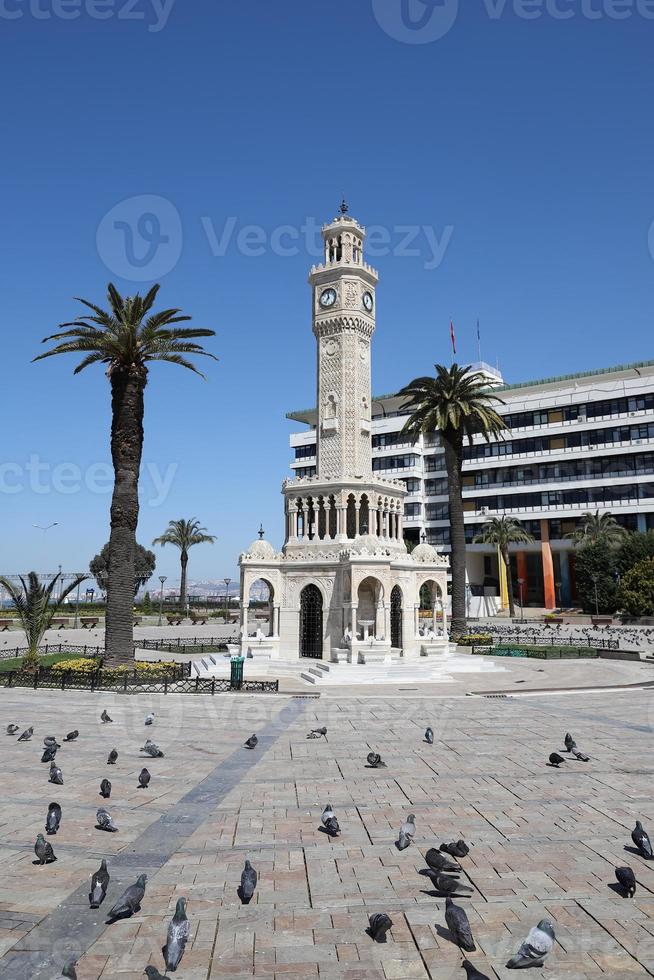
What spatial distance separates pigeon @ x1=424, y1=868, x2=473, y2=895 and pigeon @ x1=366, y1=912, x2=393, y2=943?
40.6 inches

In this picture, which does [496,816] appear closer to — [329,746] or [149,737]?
[329,746]

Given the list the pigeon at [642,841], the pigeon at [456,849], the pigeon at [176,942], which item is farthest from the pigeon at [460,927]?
the pigeon at [642,841]

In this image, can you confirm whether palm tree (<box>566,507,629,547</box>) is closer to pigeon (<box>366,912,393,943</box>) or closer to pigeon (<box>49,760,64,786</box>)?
pigeon (<box>49,760,64,786</box>)

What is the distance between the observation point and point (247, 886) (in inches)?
→ 310

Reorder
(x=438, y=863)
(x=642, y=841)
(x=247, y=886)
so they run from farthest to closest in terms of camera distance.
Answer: (x=642, y=841) → (x=438, y=863) → (x=247, y=886)

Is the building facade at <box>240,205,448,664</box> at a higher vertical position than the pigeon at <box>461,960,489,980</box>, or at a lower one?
higher

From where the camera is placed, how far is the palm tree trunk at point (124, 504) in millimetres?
28703

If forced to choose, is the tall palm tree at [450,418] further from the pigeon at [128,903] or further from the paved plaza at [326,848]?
the pigeon at [128,903]

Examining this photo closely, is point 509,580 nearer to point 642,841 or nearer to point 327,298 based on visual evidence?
point 327,298

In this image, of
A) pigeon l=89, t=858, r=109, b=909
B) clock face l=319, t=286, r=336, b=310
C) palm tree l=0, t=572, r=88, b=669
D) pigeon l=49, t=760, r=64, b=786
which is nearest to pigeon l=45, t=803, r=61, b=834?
pigeon l=89, t=858, r=109, b=909

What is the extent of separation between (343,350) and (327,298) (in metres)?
3.37

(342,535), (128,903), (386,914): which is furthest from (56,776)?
(342,535)

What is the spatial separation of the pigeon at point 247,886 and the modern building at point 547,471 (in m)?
60.8

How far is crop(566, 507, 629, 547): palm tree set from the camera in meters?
65.2
